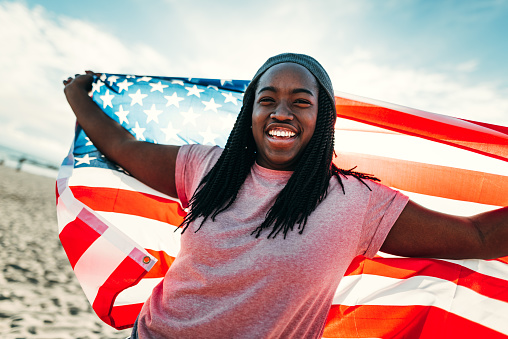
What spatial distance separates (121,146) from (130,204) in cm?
49

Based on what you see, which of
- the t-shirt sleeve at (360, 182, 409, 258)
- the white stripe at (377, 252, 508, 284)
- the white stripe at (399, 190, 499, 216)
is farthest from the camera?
the white stripe at (399, 190, 499, 216)

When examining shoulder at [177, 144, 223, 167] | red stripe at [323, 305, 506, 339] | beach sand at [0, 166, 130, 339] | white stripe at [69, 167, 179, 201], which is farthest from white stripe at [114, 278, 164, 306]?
beach sand at [0, 166, 130, 339]

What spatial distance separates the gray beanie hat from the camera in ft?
6.53

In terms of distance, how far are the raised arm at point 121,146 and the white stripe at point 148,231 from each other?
1.41 feet

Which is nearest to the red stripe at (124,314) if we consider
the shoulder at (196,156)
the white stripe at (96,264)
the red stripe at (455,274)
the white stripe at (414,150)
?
the white stripe at (96,264)

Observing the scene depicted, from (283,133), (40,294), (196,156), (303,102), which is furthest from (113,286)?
(40,294)

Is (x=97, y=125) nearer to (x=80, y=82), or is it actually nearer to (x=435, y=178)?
(x=80, y=82)

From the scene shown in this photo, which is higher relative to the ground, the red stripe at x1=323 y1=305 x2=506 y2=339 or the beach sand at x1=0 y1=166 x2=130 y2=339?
the red stripe at x1=323 y1=305 x2=506 y2=339

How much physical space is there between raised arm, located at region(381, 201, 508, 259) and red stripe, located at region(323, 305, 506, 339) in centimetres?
63

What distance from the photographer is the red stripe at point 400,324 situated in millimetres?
2072

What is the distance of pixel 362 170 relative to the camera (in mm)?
2523

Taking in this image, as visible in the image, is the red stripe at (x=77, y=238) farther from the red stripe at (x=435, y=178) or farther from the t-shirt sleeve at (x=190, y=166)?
the red stripe at (x=435, y=178)

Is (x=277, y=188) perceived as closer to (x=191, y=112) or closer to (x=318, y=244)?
(x=318, y=244)

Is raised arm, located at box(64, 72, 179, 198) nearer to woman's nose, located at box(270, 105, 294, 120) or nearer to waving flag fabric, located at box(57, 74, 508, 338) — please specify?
waving flag fabric, located at box(57, 74, 508, 338)
